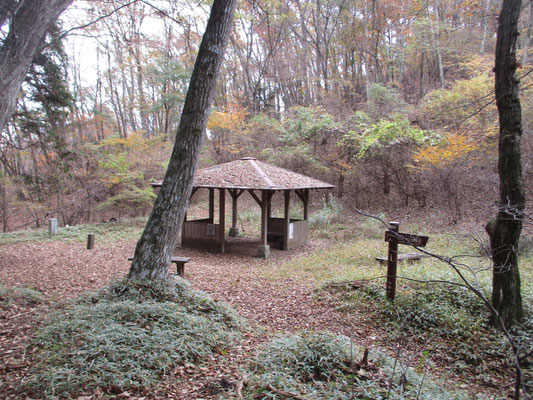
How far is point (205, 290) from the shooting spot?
6004 millimetres

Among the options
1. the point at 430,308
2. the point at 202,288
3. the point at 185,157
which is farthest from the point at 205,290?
the point at 430,308

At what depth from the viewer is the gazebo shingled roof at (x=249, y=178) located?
988 centimetres

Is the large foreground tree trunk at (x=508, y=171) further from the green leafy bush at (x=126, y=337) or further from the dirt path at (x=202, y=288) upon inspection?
the green leafy bush at (x=126, y=337)

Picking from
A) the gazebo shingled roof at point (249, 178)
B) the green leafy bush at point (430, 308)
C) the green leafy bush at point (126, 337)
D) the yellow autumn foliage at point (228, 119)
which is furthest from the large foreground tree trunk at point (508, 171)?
the yellow autumn foliage at point (228, 119)

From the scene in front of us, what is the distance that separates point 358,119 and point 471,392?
1493 centimetres

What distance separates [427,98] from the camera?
1552cm

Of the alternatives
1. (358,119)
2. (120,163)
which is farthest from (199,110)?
(358,119)

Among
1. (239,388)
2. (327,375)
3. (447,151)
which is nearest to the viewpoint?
(239,388)

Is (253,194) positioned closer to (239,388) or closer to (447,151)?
(447,151)

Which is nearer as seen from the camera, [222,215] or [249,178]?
[249,178]

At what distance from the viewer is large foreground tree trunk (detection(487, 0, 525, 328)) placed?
3988mm

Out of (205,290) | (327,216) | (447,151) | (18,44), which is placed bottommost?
(205,290)

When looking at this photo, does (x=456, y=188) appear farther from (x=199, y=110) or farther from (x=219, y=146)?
(x=219, y=146)

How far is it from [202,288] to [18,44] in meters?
4.86
